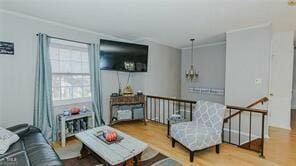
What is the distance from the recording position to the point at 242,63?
376 centimetres

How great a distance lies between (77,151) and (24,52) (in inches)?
78.2

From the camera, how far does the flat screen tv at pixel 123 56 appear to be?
3975 millimetres

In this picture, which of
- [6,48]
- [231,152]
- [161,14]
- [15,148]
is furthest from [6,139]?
[231,152]

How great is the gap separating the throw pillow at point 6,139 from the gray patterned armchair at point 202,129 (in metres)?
2.28

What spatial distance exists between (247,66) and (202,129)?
78.6 inches

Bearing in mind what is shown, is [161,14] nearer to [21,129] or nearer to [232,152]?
[232,152]

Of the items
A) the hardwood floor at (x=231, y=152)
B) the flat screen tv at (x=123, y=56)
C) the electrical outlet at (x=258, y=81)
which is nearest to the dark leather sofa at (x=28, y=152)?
the hardwood floor at (x=231, y=152)

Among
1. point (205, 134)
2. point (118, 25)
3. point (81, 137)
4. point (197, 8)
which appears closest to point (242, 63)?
point (197, 8)

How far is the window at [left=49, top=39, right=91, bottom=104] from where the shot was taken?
3451mm

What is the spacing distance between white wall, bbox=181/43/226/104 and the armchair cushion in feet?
9.42

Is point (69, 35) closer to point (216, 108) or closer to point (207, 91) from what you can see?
point (216, 108)

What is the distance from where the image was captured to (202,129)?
2.66m

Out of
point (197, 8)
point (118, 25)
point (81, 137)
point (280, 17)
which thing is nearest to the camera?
point (81, 137)

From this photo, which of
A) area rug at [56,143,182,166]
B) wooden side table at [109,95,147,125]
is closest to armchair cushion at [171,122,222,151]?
area rug at [56,143,182,166]
